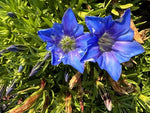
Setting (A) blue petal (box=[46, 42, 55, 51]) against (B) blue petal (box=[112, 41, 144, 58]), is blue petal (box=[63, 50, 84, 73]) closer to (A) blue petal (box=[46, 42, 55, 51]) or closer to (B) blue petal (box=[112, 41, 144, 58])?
(A) blue petal (box=[46, 42, 55, 51])

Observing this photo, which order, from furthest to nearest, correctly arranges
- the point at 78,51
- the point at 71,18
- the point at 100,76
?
the point at 100,76, the point at 78,51, the point at 71,18

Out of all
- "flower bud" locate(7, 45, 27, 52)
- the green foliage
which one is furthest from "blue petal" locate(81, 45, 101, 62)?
"flower bud" locate(7, 45, 27, 52)

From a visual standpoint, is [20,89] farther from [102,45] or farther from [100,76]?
[102,45]

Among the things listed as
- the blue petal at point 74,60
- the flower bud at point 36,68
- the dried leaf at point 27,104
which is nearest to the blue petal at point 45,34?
Result: the blue petal at point 74,60

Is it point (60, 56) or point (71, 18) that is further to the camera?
point (60, 56)

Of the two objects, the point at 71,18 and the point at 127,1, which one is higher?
the point at 71,18

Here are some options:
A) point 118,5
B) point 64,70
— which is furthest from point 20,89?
point 118,5

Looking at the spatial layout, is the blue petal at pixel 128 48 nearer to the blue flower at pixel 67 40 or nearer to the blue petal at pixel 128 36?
the blue petal at pixel 128 36
